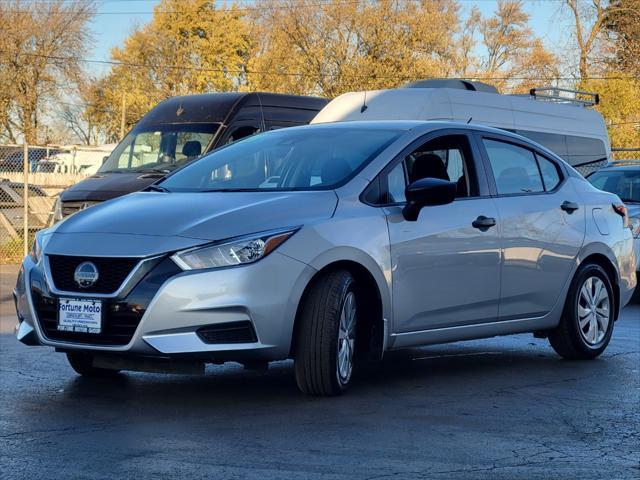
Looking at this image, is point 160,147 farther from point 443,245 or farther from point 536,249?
point 443,245

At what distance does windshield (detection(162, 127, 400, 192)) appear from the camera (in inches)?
291

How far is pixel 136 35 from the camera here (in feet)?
228

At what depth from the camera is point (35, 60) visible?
186 feet

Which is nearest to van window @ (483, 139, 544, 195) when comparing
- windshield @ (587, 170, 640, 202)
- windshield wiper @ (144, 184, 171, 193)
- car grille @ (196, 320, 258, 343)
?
windshield wiper @ (144, 184, 171, 193)

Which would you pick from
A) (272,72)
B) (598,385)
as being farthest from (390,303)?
(272,72)

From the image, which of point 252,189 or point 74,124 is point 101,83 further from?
point 252,189

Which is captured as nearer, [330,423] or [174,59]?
[330,423]

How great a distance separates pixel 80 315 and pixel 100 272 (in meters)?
0.25

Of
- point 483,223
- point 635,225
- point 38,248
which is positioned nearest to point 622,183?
point 635,225

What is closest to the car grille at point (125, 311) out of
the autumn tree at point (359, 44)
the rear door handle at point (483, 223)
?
the rear door handle at point (483, 223)

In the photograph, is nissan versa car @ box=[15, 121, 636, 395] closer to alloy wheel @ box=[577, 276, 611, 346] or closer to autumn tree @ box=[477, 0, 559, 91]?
alloy wheel @ box=[577, 276, 611, 346]

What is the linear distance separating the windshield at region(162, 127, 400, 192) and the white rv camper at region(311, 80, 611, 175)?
7.46 m

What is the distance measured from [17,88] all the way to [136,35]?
13.9 metres

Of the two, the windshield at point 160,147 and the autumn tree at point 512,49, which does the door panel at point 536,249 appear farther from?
the autumn tree at point 512,49
